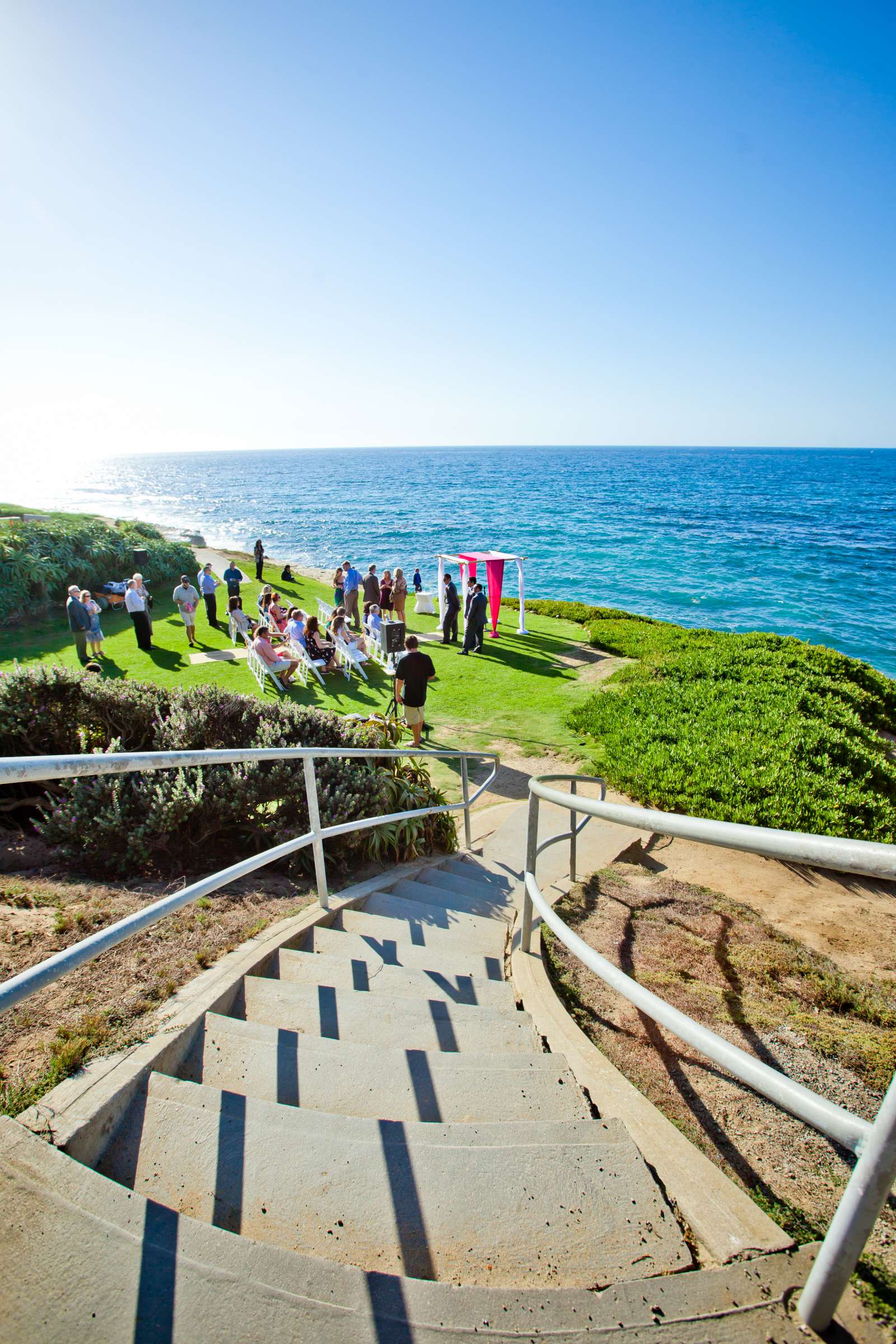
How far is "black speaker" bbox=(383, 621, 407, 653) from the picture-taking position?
12.3 meters

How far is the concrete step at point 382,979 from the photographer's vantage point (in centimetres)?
302

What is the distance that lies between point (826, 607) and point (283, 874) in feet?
106

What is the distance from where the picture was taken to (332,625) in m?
13.4

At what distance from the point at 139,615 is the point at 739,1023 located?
13.7 meters

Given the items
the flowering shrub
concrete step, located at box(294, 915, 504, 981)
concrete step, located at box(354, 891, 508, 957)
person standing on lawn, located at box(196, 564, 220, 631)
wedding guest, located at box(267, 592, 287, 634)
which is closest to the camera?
concrete step, located at box(294, 915, 504, 981)

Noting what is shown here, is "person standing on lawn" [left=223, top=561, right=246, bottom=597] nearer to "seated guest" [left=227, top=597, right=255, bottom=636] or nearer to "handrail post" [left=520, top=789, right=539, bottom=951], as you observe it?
"seated guest" [left=227, top=597, right=255, bottom=636]

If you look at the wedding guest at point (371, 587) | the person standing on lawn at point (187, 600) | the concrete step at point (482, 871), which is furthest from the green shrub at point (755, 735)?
the person standing on lawn at point (187, 600)

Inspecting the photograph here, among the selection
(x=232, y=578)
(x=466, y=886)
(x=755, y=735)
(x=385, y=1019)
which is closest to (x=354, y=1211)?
(x=385, y=1019)

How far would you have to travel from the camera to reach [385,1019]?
2648mm

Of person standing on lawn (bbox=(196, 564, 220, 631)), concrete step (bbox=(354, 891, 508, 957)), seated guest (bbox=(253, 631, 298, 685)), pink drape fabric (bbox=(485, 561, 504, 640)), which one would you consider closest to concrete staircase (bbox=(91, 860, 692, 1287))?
concrete step (bbox=(354, 891, 508, 957))

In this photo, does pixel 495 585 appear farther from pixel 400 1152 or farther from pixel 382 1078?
pixel 400 1152

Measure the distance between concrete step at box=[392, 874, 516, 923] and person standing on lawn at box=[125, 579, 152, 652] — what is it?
10798mm

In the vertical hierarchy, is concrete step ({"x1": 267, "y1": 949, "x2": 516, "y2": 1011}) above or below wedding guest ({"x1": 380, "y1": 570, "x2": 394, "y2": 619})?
below

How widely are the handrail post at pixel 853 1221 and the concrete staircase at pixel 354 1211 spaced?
97 mm
